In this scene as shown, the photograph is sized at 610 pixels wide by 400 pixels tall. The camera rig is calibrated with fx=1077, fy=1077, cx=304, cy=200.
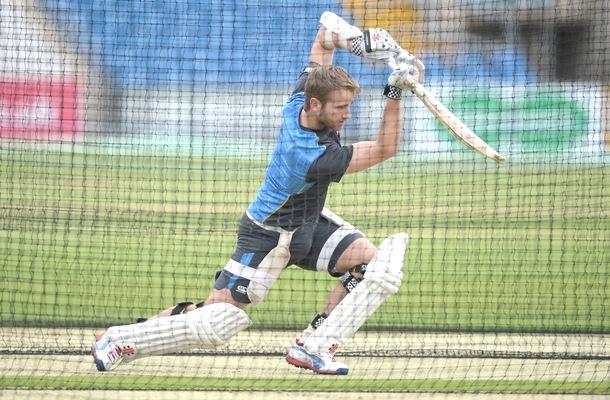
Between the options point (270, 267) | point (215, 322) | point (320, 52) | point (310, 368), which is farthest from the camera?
point (320, 52)

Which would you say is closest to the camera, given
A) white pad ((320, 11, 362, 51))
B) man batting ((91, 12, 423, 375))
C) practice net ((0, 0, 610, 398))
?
man batting ((91, 12, 423, 375))

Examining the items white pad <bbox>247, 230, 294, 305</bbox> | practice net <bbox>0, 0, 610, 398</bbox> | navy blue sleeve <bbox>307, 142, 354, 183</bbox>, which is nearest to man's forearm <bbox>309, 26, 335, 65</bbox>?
navy blue sleeve <bbox>307, 142, 354, 183</bbox>

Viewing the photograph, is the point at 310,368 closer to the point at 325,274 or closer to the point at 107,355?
the point at 107,355

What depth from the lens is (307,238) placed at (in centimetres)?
579

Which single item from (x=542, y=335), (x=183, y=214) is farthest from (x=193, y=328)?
(x=183, y=214)

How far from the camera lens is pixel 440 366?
6434 mm

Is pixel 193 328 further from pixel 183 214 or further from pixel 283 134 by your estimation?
pixel 183 214

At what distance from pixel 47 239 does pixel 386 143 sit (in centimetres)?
620

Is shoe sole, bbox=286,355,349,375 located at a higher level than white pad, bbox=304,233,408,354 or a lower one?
lower

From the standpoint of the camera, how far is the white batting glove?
5.54 meters

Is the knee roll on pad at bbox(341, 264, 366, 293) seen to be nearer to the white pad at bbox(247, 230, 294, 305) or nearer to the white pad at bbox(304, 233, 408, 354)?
the white pad at bbox(304, 233, 408, 354)

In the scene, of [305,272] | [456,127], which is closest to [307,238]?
[456,127]

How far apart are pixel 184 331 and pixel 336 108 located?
138 cm

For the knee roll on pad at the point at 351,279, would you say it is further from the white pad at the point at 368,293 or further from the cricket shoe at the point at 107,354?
the cricket shoe at the point at 107,354
